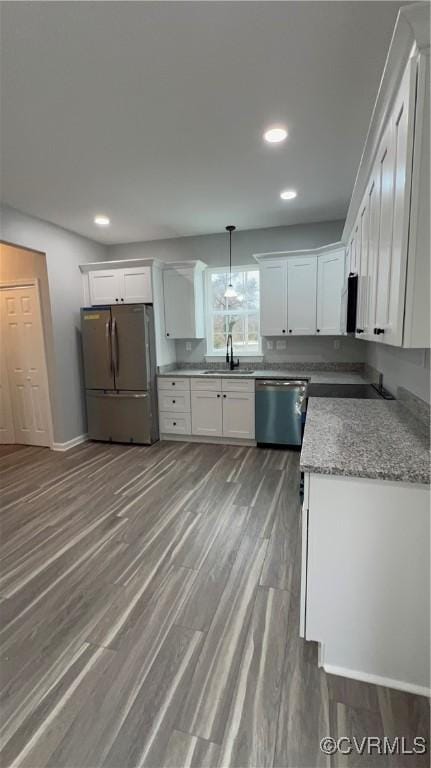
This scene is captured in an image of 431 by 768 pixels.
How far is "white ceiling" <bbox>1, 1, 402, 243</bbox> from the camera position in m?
1.48

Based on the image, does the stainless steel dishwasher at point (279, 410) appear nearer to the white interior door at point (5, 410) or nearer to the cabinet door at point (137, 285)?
the cabinet door at point (137, 285)

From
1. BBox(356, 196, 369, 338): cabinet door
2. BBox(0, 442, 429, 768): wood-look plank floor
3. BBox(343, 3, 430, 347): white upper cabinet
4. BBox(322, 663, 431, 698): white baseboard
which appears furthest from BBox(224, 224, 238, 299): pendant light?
BBox(322, 663, 431, 698): white baseboard

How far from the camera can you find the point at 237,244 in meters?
4.56

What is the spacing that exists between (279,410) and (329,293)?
152 centimetres

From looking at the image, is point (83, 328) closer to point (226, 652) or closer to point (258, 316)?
point (258, 316)

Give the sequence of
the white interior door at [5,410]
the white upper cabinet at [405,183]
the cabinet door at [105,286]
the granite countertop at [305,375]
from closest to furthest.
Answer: the white upper cabinet at [405,183] < the granite countertop at [305,375] < the cabinet door at [105,286] < the white interior door at [5,410]

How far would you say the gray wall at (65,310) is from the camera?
3.93m

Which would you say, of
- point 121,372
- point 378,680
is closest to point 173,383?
point 121,372

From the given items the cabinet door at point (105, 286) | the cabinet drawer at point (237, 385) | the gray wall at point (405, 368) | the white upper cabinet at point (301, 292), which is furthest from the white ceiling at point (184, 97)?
the cabinet drawer at point (237, 385)

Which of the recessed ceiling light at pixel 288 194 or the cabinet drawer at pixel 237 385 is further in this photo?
the cabinet drawer at pixel 237 385

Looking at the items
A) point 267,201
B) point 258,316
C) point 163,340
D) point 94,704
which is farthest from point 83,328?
point 94,704

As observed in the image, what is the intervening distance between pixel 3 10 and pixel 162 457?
3526 mm

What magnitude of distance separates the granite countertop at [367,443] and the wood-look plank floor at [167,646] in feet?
2.97

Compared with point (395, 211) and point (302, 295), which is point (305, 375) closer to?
point (302, 295)
